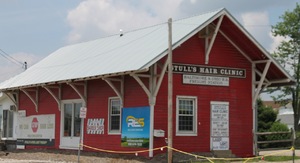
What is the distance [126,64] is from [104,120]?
13.5ft

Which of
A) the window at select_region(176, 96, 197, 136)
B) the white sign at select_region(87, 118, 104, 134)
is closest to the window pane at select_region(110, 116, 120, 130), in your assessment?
the white sign at select_region(87, 118, 104, 134)

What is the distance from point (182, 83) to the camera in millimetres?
24219

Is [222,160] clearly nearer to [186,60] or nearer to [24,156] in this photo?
[186,60]

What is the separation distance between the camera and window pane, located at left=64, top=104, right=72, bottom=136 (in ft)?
94.9

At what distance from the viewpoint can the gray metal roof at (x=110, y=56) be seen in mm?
23016

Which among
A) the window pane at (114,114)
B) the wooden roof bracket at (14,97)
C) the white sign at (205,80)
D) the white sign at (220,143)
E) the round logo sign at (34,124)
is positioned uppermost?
Answer: the white sign at (205,80)

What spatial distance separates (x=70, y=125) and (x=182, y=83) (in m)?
7.71

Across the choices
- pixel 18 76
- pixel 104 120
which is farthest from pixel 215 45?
pixel 18 76

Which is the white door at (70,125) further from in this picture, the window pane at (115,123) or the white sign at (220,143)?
the white sign at (220,143)

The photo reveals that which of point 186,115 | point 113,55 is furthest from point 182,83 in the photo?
point 113,55

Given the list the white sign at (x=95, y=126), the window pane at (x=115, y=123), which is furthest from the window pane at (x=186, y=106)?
the white sign at (x=95, y=126)

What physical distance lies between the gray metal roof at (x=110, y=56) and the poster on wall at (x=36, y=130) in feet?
7.63

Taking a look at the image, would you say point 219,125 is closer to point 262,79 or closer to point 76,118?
point 262,79

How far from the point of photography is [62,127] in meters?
29.3
